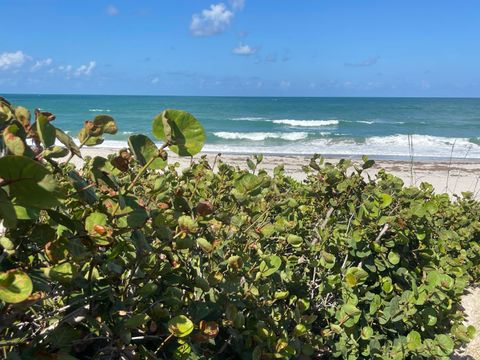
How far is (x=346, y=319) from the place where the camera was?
180 cm

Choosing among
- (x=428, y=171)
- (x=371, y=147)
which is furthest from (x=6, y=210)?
(x=371, y=147)

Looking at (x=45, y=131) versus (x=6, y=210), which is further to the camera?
(x=45, y=131)

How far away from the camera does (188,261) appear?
4.95 feet

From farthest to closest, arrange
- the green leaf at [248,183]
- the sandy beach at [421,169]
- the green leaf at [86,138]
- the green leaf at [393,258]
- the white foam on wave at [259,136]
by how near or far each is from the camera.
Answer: the white foam on wave at [259,136], the sandy beach at [421,169], the green leaf at [393,258], the green leaf at [248,183], the green leaf at [86,138]

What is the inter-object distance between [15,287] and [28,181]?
19 cm

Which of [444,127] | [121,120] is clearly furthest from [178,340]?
[121,120]

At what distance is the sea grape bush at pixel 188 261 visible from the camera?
930mm

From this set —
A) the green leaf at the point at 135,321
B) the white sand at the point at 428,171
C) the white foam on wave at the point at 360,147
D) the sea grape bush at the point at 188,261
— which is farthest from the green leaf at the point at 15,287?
the white foam on wave at the point at 360,147

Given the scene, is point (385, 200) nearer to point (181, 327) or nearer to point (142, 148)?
point (181, 327)

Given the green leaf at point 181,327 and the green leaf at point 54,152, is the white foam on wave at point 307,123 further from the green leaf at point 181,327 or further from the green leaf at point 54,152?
the green leaf at point 54,152

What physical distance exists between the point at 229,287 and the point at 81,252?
49 centimetres

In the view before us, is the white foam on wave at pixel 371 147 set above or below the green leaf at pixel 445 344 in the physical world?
below

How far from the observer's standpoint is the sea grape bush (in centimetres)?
Answer: 93

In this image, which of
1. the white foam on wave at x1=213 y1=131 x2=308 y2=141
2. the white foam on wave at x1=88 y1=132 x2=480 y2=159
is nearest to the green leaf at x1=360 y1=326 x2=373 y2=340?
the white foam on wave at x1=88 y1=132 x2=480 y2=159
